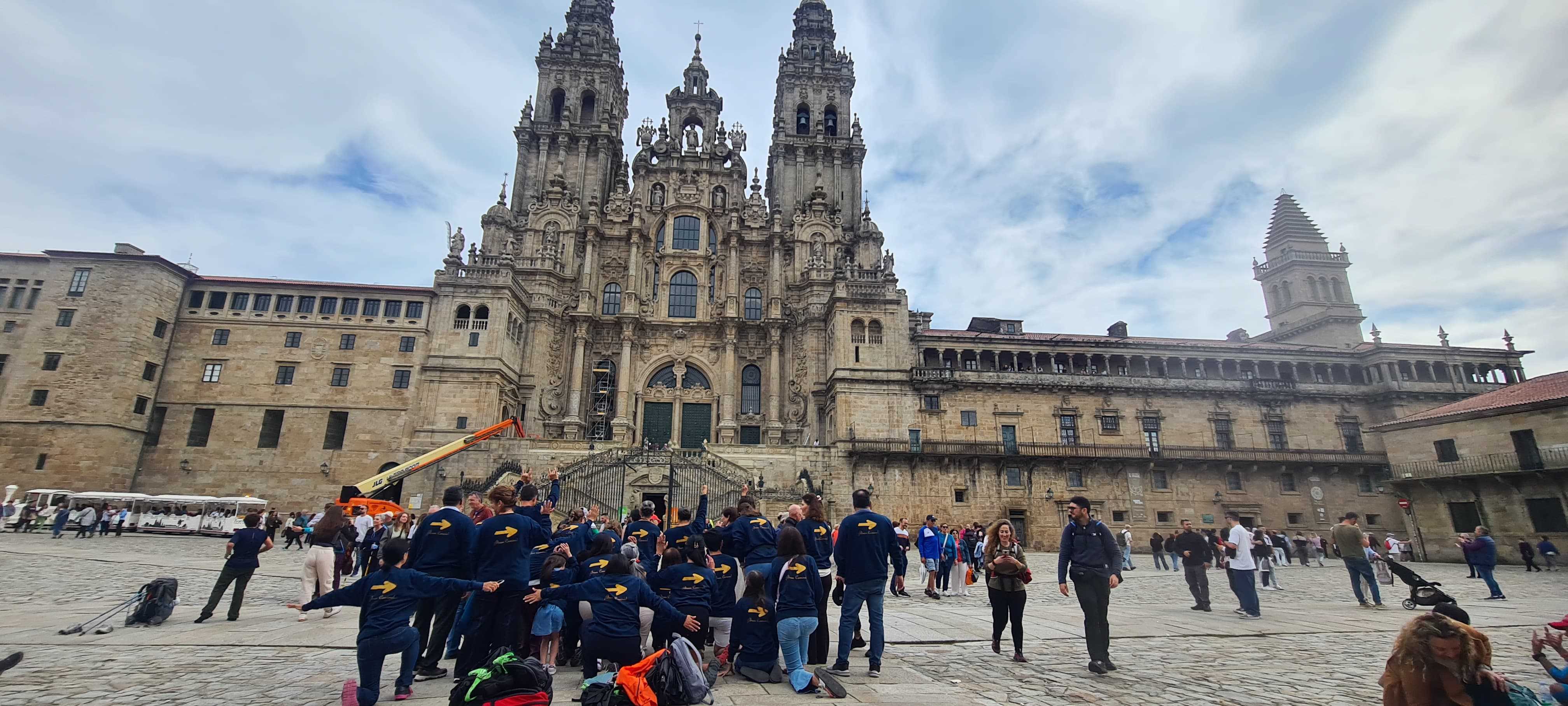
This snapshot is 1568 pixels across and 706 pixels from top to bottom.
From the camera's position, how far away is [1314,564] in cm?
2839

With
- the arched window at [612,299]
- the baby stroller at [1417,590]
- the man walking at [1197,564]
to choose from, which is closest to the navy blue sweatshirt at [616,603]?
the baby stroller at [1417,590]

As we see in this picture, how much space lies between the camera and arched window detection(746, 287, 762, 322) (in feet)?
139

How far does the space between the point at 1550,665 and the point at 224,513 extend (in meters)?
39.2

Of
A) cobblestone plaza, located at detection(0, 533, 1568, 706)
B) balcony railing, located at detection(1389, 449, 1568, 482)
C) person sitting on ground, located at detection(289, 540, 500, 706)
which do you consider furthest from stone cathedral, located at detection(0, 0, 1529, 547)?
person sitting on ground, located at detection(289, 540, 500, 706)

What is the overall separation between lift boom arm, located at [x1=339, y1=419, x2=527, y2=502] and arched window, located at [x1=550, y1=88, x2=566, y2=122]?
22158 millimetres

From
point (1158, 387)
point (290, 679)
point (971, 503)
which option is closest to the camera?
point (290, 679)

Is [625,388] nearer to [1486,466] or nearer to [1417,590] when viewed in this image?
[1417,590]

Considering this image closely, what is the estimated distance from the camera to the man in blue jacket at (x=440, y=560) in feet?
23.0

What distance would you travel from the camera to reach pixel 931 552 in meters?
15.9

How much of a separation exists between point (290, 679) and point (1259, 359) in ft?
153

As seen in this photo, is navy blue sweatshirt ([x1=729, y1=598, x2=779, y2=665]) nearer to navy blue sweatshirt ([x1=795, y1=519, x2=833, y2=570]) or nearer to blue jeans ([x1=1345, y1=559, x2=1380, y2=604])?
navy blue sweatshirt ([x1=795, y1=519, x2=833, y2=570])

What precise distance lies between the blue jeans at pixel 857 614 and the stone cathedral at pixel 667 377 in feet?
74.1

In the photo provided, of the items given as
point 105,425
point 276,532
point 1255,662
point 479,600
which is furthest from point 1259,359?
point 105,425

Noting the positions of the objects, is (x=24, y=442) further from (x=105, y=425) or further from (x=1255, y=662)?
(x=1255, y=662)
